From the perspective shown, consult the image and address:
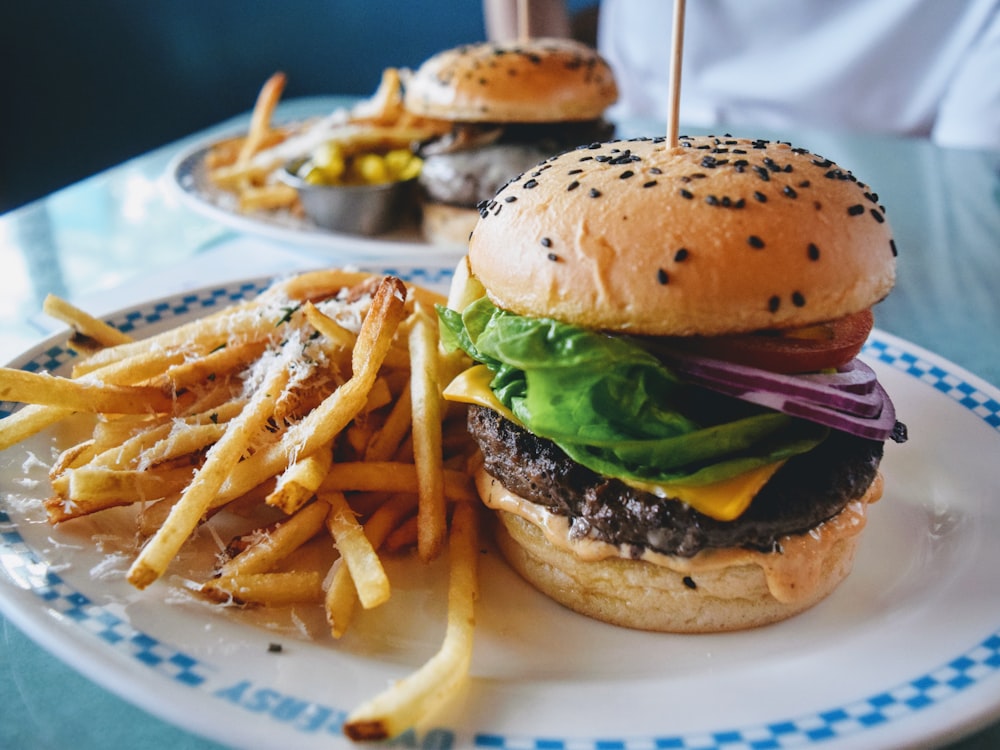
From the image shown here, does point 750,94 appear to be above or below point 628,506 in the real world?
below

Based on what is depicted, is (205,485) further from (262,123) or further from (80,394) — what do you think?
(262,123)

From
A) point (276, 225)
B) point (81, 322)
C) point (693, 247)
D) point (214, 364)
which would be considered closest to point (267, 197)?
point (276, 225)

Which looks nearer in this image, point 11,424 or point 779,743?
point 779,743

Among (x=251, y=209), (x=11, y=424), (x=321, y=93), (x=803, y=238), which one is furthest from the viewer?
(x=321, y=93)

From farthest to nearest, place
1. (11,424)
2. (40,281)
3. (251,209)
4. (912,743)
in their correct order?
(251,209) → (40,281) → (11,424) → (912,743)

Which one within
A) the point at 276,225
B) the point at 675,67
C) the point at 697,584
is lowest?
the point at 276,225

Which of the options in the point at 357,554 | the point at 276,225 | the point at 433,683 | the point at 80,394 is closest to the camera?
the point at 433,683

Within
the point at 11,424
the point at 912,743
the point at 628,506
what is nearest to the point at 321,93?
the point at 11,424

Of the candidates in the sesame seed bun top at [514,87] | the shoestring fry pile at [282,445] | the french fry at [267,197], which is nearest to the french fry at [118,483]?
the shoestring fry pile at [282,445]

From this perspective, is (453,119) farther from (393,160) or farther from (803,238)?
(803,238)
